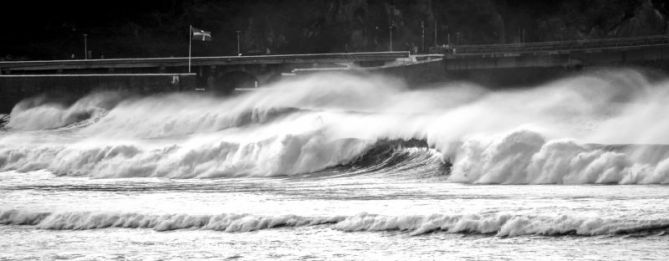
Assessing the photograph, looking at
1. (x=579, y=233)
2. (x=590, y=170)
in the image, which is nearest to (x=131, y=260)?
(x=579, y=233)

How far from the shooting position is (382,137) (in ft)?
130

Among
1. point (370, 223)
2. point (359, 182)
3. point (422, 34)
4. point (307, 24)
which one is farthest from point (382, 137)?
point (307, 24)

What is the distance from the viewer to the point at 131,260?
22719 millimetres

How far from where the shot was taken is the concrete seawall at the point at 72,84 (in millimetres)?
63281

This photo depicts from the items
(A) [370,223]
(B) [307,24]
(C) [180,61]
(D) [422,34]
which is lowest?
(A) [370,223]

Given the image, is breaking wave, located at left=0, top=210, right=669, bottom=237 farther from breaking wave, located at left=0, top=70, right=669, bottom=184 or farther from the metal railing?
the metal railing

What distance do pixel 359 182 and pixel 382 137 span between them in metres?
5.62

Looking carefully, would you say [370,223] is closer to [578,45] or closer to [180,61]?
[578,45]

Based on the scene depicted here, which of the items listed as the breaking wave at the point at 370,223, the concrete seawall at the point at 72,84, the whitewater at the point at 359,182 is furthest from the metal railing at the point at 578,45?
the breaking wave at the point at 370,223

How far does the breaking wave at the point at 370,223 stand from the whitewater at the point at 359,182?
43mm

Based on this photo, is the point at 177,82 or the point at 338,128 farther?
the point at 177,82

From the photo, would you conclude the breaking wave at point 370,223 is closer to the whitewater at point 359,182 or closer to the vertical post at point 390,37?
the whitewater at point 359,182

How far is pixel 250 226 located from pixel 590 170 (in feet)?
29.0

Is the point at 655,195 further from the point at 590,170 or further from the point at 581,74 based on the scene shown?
the point at 581,74
